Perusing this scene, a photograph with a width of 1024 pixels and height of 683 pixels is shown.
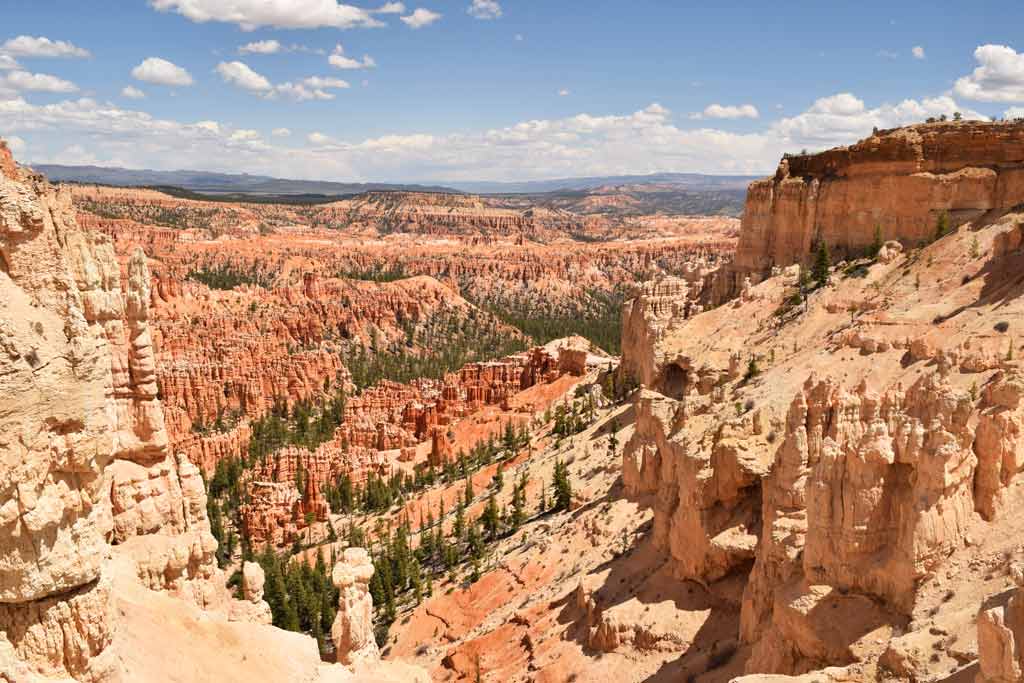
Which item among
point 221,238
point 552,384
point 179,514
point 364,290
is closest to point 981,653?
point 179,514

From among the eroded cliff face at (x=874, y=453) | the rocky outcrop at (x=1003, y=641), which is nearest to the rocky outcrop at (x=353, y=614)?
the eroded cliff face at (x=874, y=453)

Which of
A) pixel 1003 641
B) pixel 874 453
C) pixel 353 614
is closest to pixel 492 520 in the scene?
pixel 353 614

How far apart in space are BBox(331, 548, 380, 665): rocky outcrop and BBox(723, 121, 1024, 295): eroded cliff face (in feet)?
94.8

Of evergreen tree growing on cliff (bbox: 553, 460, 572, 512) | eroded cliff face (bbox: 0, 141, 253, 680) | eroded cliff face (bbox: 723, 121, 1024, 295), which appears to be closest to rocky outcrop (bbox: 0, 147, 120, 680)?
eroded cliff face (bbox: 0, 141, 253, 680)

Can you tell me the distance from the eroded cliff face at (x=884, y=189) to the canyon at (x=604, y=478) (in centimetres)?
13

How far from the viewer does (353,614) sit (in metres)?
18.6

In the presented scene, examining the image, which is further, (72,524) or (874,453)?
(874,453)

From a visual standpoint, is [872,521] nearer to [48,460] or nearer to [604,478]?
[48,460]

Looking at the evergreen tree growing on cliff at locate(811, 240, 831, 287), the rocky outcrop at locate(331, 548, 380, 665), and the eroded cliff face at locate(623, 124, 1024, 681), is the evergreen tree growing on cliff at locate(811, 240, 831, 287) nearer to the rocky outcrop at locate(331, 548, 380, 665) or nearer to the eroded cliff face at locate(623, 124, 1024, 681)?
the eroded cliff face at locate(623, 124, 1024, 681)

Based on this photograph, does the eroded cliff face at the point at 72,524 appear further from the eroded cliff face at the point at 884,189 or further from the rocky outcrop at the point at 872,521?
the eroded cliff face at the point at 884,189

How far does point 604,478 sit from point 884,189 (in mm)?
Answer: 19695

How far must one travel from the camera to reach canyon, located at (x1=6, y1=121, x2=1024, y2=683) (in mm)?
9031

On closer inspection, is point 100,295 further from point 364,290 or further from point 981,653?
point 364,290

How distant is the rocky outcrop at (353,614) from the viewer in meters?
18.4
